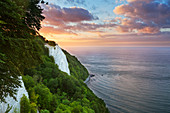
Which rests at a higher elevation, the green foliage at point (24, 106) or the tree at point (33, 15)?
the tree at point (33, 15)

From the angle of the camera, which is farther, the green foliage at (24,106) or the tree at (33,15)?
the green foliage at (24,106)

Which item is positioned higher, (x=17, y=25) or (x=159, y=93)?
(x=17, y=25)

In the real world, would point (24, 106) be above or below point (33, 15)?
below

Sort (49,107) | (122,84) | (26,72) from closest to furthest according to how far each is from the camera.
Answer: (49,107), (26,72), (122,84)

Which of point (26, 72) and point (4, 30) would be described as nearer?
point (4, 30)

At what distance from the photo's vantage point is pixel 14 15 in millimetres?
4883

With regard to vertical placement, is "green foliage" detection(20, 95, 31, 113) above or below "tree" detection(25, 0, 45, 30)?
below

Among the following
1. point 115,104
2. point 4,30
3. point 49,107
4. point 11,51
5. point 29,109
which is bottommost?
point 115,104

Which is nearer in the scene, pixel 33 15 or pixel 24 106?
pixel 33 15

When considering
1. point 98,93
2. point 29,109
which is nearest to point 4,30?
point 29,109

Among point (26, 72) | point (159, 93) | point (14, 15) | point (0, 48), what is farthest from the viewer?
point (159, 93)

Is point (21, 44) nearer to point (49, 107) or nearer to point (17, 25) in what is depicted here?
point (17, 25)

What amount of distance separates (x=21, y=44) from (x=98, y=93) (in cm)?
5365

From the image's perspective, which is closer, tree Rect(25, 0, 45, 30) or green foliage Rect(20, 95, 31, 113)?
tree Rect(25, 0, 45, 30)
